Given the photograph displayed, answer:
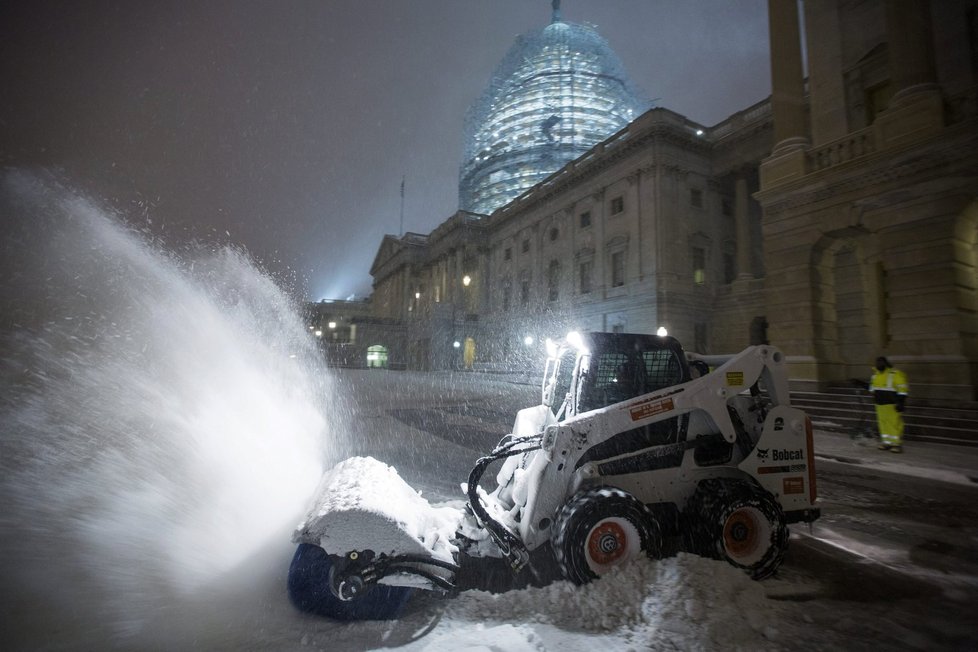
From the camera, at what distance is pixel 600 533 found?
335 centimetres

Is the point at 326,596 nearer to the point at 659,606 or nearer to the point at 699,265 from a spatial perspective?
the point at 659,606

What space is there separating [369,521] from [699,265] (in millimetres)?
35216

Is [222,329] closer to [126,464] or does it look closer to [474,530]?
[126,464]

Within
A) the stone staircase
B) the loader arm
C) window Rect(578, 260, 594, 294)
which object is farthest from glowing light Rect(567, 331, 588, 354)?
window Rect(578, 260, 594, 294)

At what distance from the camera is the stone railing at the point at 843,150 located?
531 inches

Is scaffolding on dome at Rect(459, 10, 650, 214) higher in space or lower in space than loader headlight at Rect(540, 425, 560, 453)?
higher

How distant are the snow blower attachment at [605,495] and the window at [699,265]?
31.8m

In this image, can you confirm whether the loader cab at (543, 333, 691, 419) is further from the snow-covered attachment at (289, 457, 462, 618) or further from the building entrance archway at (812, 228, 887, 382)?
the building entrance archway at (812, 228, 887, 382)

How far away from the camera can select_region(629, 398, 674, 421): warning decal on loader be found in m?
3.59

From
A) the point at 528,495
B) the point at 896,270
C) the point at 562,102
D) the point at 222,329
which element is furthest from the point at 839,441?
the point at 562,102

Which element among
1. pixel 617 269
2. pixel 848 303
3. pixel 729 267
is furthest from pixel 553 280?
pixel 848 303

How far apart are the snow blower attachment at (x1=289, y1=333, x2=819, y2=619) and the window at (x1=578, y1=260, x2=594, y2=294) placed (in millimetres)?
35605

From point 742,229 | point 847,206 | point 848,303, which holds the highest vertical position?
point 742,229

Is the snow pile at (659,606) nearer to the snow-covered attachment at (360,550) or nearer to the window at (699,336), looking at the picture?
the snow-covered attachment at (360,550)
